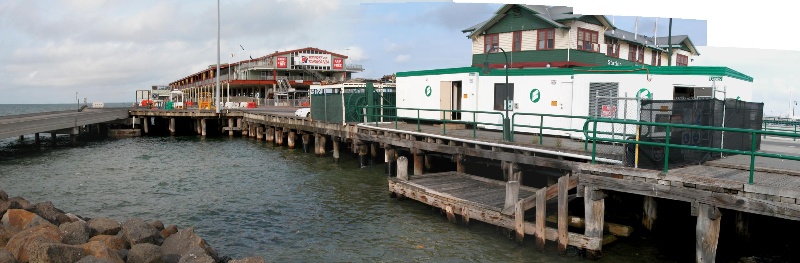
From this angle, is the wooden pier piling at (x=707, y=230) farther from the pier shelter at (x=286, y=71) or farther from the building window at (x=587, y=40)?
the pier shelter at (x=286, y=71)

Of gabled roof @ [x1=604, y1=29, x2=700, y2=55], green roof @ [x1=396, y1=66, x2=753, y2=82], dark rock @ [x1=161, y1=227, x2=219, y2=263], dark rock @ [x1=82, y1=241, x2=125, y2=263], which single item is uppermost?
gabled roof @ [x1=604, y1=29, x2=700, y2=55]

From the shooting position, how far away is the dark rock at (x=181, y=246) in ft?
30.9

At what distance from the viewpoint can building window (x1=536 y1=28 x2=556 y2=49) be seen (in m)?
27.8

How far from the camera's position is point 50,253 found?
25.6ft

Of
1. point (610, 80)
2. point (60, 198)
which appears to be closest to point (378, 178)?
point (610, 80)

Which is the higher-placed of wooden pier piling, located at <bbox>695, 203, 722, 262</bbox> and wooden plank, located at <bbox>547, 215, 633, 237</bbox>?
wooden pier piling, located at <bbox>695, 203, 722, 262</bbox>

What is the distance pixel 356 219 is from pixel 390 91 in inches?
480

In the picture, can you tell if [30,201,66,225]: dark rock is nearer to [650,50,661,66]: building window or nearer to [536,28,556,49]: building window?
[536,28,556,49]: building window

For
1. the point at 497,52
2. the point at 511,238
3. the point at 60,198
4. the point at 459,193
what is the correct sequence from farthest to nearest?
the point at 497,52, the point at 60,198, the point at 459,193, the point at 511,238

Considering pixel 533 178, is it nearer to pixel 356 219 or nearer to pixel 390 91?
pixel 356 219

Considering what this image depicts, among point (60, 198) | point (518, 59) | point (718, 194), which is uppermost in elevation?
point (518, 59)

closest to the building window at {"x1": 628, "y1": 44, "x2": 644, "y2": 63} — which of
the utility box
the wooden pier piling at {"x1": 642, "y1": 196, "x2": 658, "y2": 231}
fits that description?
Answer: the utility box

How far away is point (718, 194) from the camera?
9031mm

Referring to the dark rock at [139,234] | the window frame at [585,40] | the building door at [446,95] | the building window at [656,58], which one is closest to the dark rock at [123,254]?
the dark rock at [139,234]
